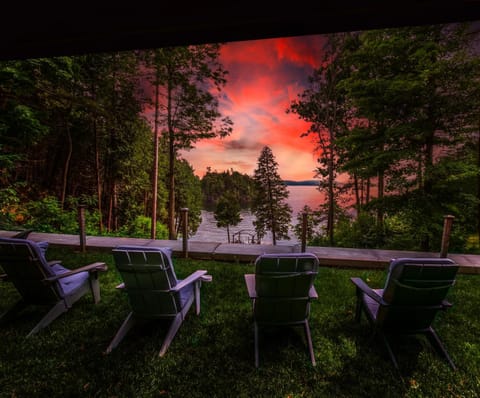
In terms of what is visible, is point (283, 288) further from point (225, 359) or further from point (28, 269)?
point (28, 269)

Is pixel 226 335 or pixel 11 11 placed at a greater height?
pixel 11 11

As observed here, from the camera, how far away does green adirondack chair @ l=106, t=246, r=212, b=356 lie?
259cm

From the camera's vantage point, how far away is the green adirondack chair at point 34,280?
285cm

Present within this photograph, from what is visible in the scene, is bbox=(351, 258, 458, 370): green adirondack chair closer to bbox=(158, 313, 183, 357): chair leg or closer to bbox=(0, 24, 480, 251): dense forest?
bbox=(158, 313, 183, 357): chair leg

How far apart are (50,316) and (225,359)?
8.01 feet

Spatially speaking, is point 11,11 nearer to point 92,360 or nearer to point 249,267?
point 92,360

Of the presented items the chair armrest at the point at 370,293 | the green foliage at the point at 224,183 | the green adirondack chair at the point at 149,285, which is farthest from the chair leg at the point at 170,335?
the green foliage at the point at 224,183

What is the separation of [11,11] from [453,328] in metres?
5.73

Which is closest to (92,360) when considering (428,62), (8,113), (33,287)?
(33,287)

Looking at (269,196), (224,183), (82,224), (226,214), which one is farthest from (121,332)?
(224,183)

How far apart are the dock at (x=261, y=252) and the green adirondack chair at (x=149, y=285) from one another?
A: 3.02 meters

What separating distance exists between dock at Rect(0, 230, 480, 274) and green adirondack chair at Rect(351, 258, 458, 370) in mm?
2903

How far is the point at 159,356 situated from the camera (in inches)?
105

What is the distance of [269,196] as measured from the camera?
86.8 ft
